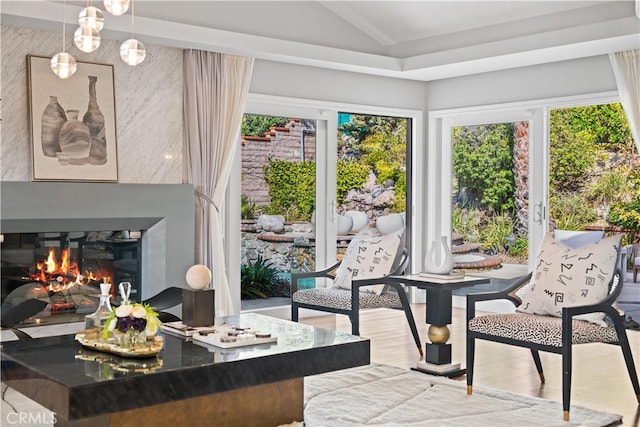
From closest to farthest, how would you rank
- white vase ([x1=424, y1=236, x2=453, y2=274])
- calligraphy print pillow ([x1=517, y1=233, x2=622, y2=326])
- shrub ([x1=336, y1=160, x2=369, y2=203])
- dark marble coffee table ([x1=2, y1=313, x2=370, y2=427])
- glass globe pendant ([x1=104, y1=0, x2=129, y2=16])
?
dark marble coffee table ([x1=2, y1=313, x2=370, y2=427]) < glass globe pendant ([x1=104, y1=0, x2=129, y2=16]) < calligraphy print pillow ([x1=517, y1=233, x2=622, y2=326]) < white vase ([x1=424, y1=236, x2=453, y2=274]) < shrub ([x1=336, y1=160, x2=369, y2=203])

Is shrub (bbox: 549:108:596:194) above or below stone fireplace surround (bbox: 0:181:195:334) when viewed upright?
above

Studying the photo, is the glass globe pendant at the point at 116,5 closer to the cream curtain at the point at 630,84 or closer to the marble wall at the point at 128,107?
the marble wall at the point at 128,107

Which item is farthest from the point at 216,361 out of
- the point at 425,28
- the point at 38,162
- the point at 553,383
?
the point at 425,28

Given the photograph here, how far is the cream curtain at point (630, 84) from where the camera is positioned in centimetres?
577

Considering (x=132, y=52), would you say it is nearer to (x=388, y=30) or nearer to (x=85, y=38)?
(x=85, y=38)

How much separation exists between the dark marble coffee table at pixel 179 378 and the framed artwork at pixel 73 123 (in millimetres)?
2113

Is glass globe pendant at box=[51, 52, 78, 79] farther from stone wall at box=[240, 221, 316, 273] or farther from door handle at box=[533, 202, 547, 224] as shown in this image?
door handle at box=[533, 202, 547, 224]

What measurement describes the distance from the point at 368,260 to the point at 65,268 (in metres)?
2.09

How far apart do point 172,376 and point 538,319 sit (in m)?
2.12

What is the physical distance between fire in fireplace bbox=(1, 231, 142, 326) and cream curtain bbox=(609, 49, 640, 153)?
3790 mm

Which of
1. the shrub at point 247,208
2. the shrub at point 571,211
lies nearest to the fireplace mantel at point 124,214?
the shrub at point 247,208

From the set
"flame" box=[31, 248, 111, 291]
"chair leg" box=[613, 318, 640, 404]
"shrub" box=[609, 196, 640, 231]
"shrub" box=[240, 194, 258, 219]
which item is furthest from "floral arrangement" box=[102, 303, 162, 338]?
"shrub" box=[609, 196, 640, 231]

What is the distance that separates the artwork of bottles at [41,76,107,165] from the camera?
5160 millimetres

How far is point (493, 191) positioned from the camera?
282 inches
